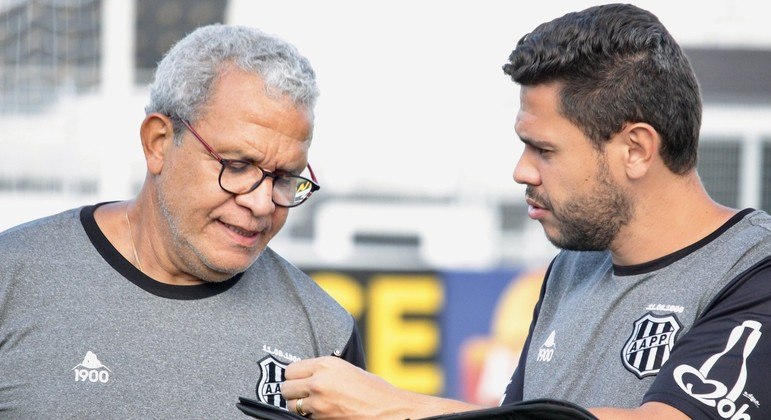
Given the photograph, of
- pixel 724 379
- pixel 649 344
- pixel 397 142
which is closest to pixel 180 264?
pixel 649 344

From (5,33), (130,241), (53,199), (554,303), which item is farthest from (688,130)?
(5,33)

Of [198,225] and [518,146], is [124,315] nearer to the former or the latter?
[198,225]

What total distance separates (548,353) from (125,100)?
673cm

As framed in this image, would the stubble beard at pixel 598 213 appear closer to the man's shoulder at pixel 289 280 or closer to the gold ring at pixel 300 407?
the man's shoulder at pixel 289 280

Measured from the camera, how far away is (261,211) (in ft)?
9.37

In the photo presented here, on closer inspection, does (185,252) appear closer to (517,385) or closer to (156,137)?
(156,137)

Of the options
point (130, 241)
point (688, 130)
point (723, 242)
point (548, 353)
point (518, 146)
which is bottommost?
point (518, 146)

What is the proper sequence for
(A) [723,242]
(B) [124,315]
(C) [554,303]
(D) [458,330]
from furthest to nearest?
(D) [458,330], (C) [554,303], (B) [124,315], (A) [723,242]

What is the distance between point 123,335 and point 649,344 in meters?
1.32

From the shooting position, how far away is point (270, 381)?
2967mm

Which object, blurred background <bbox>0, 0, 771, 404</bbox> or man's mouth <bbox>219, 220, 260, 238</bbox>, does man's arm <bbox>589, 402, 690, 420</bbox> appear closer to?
man's mouth <bbox>219, 220, 260, 238</bbox>

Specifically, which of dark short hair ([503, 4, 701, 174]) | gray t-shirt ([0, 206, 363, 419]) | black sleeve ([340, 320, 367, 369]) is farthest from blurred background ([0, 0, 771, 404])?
dark short hair ([503, 4, 701, 174])

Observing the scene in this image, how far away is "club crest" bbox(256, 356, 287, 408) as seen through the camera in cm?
296

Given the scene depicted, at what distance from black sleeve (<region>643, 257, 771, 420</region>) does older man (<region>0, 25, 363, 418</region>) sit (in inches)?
39.6
